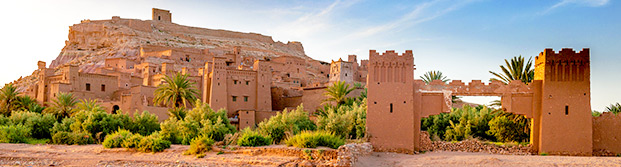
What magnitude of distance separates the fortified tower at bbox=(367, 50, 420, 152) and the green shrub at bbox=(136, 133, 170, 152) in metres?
8.15

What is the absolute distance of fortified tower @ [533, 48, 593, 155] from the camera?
1928cm

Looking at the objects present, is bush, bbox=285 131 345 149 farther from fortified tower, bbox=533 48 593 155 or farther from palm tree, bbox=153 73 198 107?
palm tree, bbox=153 73 198 107

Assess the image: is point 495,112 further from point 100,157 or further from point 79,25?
point 79,25

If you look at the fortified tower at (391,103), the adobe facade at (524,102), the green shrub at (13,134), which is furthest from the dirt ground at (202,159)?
the adobe facade at (524,102)

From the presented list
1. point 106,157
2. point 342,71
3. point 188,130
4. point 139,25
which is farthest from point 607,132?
point 139,25

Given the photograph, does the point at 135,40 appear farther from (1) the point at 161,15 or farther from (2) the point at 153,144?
(2) the point at 153,144

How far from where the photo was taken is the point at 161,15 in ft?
273

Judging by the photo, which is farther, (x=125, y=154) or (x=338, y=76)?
(x=338, y=76)

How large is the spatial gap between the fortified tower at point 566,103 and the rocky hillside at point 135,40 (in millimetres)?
46611

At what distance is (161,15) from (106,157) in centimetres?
6419

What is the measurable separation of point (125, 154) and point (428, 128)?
13062 millimetres

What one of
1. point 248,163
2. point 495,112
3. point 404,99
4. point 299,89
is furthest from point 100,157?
point 299,89

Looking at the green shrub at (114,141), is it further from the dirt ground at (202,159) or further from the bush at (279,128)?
the bush at (279,128)

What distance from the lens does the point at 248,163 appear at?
1927cm
